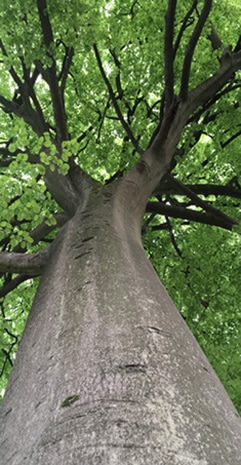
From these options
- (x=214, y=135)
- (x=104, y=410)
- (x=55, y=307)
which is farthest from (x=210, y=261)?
(x=104, y=410)

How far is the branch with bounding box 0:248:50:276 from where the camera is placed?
3.20 metres

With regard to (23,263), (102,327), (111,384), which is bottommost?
(111,384)

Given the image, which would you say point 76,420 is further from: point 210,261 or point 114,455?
point 210,261

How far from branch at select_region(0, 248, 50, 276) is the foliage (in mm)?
1770

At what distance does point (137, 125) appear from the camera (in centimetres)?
664

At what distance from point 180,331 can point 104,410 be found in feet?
2.45

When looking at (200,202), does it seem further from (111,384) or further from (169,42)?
(111,384)

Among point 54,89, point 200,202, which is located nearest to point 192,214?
point 200,202

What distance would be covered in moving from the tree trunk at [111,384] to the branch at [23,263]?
60 cm

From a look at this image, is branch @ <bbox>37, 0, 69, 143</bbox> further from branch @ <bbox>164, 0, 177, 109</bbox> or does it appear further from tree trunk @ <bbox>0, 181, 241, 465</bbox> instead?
tree trunk @ <bbox>0, 181, 241, 465</bbox>

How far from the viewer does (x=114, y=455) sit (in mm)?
1131

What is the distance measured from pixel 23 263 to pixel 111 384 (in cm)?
192

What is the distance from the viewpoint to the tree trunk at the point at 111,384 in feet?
3.97

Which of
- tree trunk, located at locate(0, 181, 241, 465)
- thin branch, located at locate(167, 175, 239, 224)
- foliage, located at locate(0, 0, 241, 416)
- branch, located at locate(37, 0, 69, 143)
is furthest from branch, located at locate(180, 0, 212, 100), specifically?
tree trunk, located at locate(0, 181, 241, 465)
